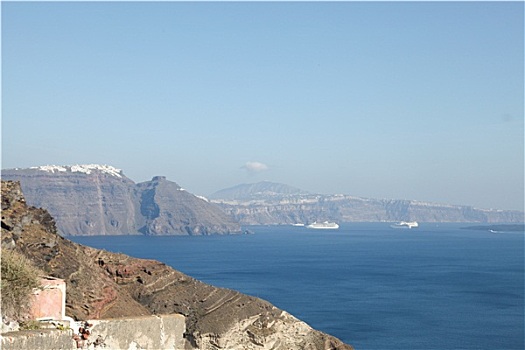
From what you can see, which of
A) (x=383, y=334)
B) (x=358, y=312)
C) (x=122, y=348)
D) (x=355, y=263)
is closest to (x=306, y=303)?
(x=358, y=312)

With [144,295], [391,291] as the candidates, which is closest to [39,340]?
[144,295]

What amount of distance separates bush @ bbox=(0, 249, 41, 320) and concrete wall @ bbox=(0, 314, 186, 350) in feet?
1.73

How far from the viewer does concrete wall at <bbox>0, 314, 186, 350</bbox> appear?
5105 millimetres

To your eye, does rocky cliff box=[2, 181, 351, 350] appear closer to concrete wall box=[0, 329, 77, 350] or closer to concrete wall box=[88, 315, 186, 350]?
concrete wall box=[88, 315, 186, 350]

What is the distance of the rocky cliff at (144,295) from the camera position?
16141 mm

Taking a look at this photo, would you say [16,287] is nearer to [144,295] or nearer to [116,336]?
[116,336]

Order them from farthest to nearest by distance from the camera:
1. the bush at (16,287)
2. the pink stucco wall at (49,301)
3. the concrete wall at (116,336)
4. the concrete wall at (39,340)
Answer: the pink stucco wall at (49,301) < the bush at (16,287) < the concrete wall at (116,336) < the concrete wall at (39,340)

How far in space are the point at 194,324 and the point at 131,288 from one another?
2.61 m

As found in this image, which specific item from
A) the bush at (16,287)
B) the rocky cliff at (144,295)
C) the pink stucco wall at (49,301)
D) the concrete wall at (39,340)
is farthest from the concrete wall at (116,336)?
the rocky cliff at (144,295)

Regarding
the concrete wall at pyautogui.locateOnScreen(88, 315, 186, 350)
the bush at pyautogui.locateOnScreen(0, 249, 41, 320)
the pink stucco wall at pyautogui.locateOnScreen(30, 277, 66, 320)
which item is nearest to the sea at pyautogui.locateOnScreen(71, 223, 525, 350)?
the concrete wall at pyautogui.locateOnScreen(88, 315, 186, 350)

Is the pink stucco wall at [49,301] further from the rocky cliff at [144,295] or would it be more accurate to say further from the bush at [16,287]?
the rocky cliff at [144,295]

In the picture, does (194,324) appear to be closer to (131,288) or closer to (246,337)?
(246,337)

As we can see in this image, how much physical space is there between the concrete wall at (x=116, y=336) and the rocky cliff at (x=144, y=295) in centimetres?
863

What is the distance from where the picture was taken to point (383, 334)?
4747 centimetres
